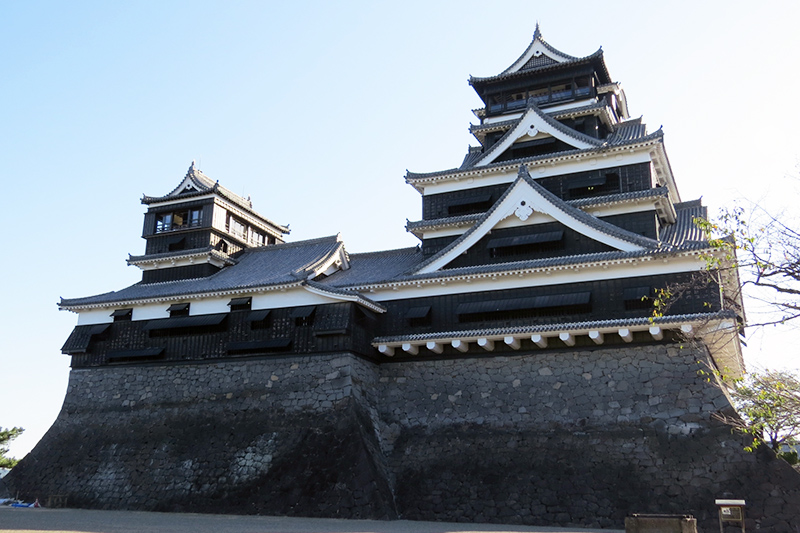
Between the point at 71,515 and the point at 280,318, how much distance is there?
845 centimetres

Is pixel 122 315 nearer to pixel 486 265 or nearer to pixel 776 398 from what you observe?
pixel 486 265

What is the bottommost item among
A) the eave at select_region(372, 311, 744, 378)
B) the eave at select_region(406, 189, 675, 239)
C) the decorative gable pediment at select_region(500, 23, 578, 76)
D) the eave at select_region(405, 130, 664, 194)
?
the eave at select_region(372, 311, 744, 378)

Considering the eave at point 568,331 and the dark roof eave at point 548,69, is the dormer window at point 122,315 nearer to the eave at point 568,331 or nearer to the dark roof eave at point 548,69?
the eave at point 568,331

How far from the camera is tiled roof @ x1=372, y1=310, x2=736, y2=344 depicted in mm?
18350

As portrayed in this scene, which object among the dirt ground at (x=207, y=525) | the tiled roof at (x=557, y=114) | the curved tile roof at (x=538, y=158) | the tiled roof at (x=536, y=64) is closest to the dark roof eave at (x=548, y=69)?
the tiled roof at (x=536, y=64)

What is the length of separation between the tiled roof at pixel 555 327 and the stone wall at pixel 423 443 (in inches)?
39.7

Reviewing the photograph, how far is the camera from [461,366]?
2184 cm

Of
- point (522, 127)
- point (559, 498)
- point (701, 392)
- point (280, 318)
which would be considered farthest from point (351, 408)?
point (522, 127)

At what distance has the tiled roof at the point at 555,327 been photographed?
60.2 feet

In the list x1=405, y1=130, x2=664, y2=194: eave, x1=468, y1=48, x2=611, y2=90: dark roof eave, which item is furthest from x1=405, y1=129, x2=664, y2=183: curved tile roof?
x1=468, y1=48, x2=611, y2=90: dark roof eave

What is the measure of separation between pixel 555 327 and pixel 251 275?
40.1 feet

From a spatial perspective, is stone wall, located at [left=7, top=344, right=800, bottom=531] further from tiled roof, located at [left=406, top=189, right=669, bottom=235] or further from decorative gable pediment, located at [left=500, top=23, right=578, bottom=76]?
decorative gable pediment, located at [left=500, top=23, right=578, bottom=76]

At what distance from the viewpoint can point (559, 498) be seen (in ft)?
58.9

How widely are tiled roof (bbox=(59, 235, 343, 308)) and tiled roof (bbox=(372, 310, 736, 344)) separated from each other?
462cm
